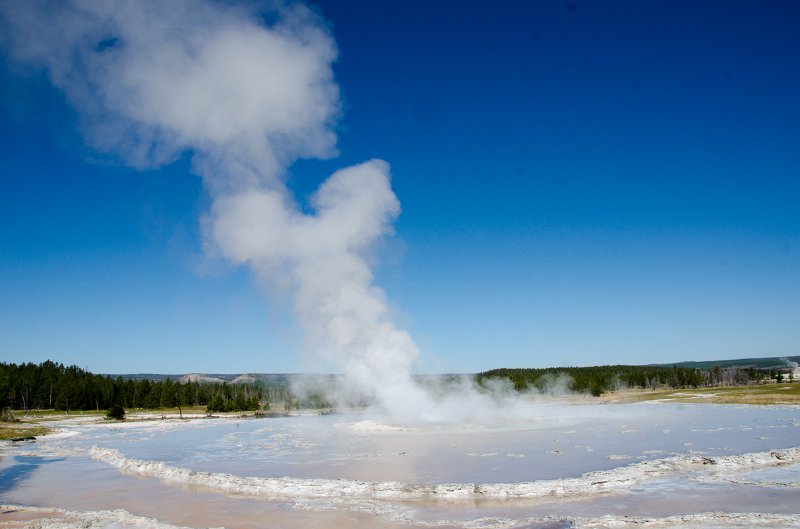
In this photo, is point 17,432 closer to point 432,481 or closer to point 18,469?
point 18,469

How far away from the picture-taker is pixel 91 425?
5800 cm

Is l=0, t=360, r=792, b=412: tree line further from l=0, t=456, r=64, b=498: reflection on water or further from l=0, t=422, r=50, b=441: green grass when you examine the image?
l=0, t=456, r=64, b=498: reflection on water

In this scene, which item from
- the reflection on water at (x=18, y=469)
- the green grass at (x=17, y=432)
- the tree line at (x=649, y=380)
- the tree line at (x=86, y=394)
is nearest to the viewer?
the reflection on water at (x=18, y=469)

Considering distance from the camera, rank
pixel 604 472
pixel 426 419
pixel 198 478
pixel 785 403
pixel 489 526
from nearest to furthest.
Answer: pixel 489 526, pixel 604 472, pixel 198 478, pixel 426 419, pixel 785 403

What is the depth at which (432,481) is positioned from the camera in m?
19.7

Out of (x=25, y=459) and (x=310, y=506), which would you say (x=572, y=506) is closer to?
(x=310, y=506)

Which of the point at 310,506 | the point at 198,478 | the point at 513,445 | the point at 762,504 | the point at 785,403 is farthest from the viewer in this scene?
the point at 785,403

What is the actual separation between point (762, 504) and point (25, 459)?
34.9 meters

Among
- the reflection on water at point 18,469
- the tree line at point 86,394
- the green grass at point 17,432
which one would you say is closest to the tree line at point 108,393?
the tree line at point 86,394

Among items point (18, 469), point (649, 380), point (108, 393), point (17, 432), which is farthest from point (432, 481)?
point (649, 380)

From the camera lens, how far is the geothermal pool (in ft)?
49.8

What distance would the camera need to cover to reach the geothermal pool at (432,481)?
15.2 metres

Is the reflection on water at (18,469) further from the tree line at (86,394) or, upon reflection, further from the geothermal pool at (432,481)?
the tree line at (86,394)

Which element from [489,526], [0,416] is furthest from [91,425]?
[489,526]
